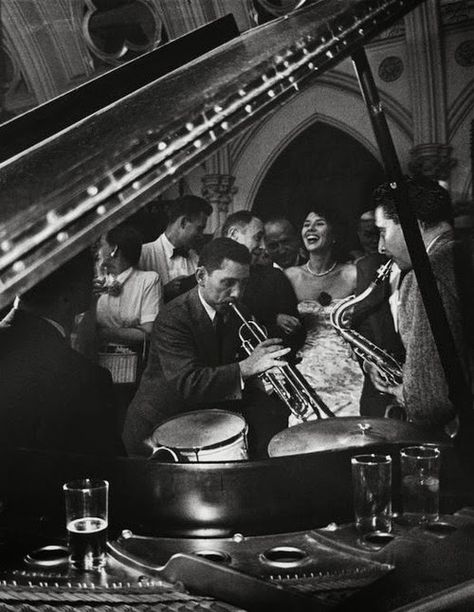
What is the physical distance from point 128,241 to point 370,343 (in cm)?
102

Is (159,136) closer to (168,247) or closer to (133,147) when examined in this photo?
(133,147)

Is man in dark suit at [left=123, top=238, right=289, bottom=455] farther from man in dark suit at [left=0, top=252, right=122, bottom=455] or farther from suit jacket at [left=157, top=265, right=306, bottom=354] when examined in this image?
man in dark suit at [left=0, top=252, right=122, bottom=455]

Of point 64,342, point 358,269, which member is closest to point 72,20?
point 64,342

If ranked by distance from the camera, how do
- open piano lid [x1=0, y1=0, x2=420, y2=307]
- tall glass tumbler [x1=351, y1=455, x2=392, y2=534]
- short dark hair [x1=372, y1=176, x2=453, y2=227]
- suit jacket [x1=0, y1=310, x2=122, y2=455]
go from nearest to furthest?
open piano lid [x1=0, y1=0, x2=420, y2=307], tall glass tumbler [x1=351, y1=455, x2=392, y2=534], short dark hair [x1=372, y1=176, x2=453, y2=227], suit jacket [x1=0, y1=310, x2=122, y2=455]

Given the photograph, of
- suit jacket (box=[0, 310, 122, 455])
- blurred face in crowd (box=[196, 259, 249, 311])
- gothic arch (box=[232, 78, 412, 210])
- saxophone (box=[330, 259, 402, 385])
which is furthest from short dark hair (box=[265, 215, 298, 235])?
suit jacket (box=[0, 310, 122, 455])

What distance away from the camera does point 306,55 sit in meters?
0.58

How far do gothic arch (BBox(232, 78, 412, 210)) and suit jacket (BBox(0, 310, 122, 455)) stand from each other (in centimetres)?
90

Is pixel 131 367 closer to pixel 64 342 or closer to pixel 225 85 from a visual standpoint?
pixel 64 342

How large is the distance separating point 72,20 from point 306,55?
10.5 feet

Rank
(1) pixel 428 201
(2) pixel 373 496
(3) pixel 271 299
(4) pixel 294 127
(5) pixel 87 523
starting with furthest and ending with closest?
(4) pixel 294 127, (3) pixel 271 299, (1) pixel 428 201, (2) pixel 373 496, (5) pixel 87 523

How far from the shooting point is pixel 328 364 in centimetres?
243

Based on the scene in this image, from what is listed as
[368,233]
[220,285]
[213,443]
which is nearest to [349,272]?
[368,233]

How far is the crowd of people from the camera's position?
7.78 feet

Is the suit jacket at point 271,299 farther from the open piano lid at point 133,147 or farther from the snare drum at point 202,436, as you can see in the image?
the open piano lid at point 133,147
